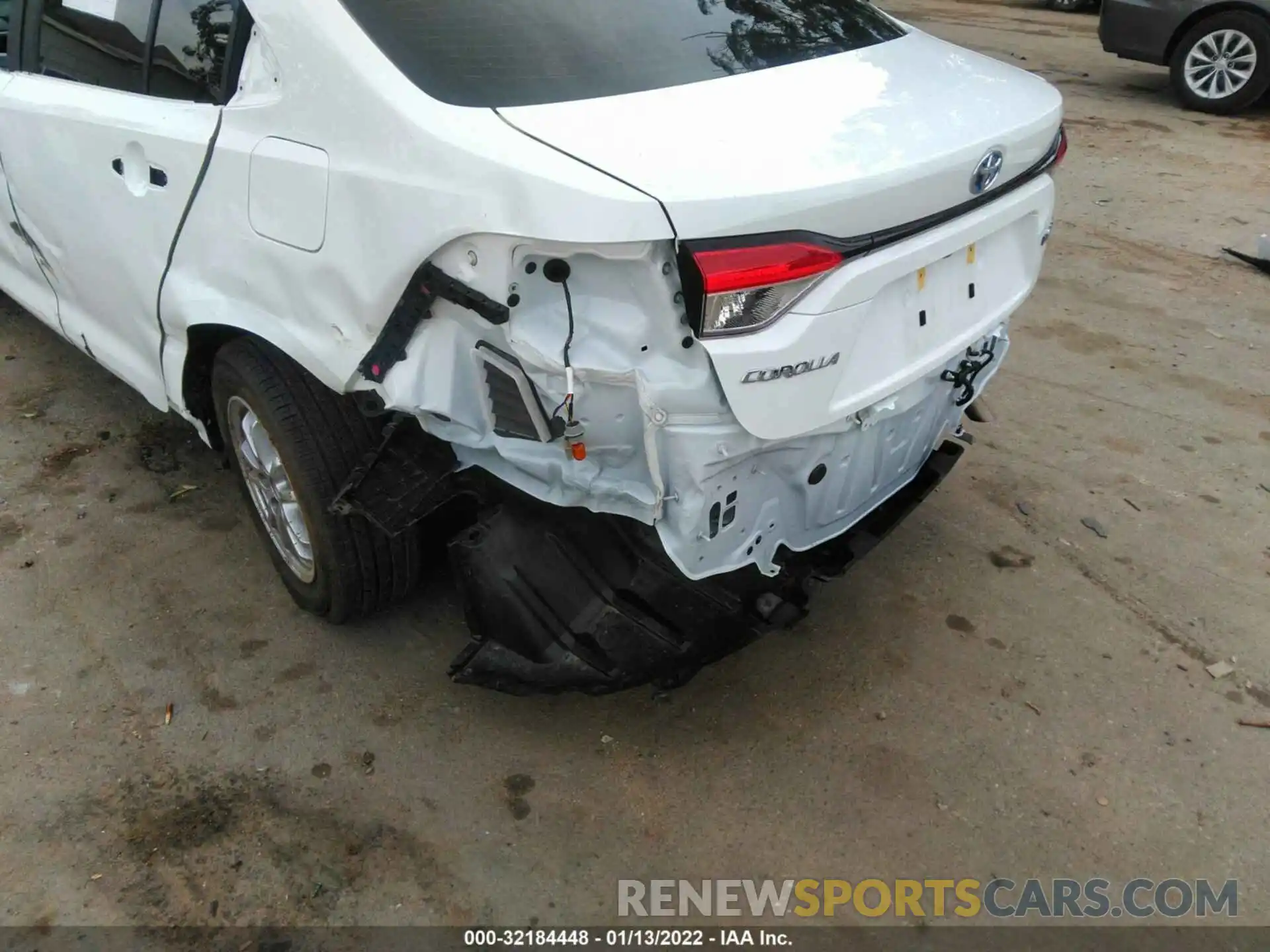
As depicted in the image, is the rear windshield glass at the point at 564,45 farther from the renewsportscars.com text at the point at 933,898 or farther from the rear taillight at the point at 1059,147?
the renewsportscars.com text at the point at 933,898

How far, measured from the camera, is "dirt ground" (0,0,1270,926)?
220cm

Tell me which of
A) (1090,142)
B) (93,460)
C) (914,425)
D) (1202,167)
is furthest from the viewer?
(1090,142)

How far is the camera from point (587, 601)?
85.8 inches

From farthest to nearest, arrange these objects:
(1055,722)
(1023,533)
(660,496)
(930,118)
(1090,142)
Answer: (1090,142) → (1023,533) → (1055,722) → (930,118) → (660,496)

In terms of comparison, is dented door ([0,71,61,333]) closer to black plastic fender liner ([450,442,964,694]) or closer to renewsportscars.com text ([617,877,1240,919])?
black plastic fender liner ([450,442,964,694])

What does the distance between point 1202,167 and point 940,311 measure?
612 cm

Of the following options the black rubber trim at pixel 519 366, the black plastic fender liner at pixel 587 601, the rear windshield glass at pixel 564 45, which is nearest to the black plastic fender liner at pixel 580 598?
the black plastic fender liner at pixel 587 601

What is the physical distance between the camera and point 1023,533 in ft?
10.7

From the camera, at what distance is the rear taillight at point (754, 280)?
171 centimetres

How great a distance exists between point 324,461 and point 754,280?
4.10ft

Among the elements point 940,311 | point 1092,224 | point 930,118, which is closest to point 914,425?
point 940,311

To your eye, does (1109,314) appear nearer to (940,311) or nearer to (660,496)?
(940,311)

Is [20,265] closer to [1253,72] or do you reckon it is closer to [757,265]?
[757,265]

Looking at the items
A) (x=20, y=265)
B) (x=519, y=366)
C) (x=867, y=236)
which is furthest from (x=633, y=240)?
(x=20, y=265)
